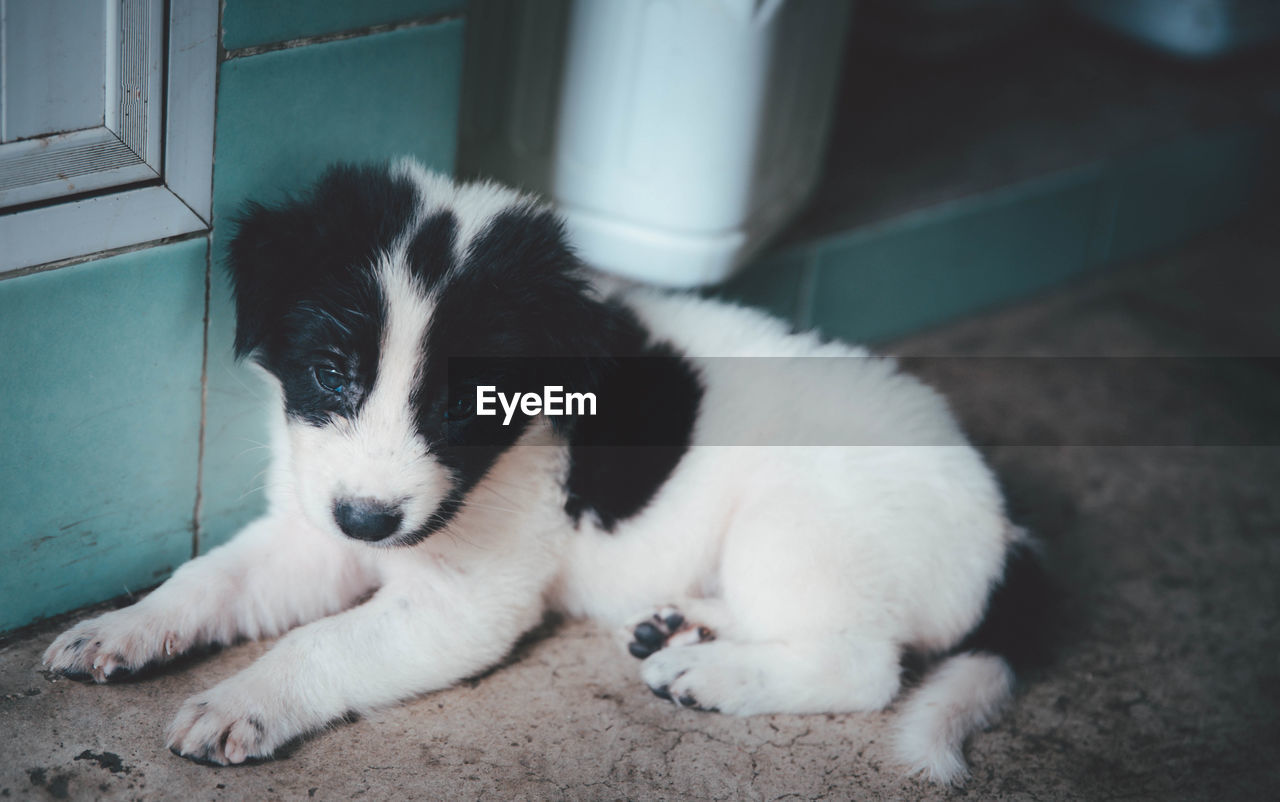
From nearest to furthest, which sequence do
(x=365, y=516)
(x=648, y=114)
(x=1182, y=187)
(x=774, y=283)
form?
(x=365, y=516), (x=648, y=114), (x=774, y=283), (x=1182, y=187)

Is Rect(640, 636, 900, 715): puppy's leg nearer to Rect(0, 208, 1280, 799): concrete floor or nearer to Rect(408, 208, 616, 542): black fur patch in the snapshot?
Rect(0, 208, 1280, 799): concrete floor

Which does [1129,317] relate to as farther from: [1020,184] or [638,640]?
[638,640]

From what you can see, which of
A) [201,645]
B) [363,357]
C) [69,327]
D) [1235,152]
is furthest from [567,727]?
[1235,152]

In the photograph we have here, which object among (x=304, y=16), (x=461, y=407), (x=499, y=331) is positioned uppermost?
(x=304, y=16)

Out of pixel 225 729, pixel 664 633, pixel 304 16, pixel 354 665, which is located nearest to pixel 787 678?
pixel 664 633

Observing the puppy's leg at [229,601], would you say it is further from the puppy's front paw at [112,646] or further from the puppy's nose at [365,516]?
the puppy's nose at [365,516]

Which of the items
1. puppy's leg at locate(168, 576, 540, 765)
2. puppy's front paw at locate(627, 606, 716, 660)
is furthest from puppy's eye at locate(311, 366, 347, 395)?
puppy's front paw at locate(627, 606, 716, 660)

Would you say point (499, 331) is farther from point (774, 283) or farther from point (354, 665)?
point (774, 283)
